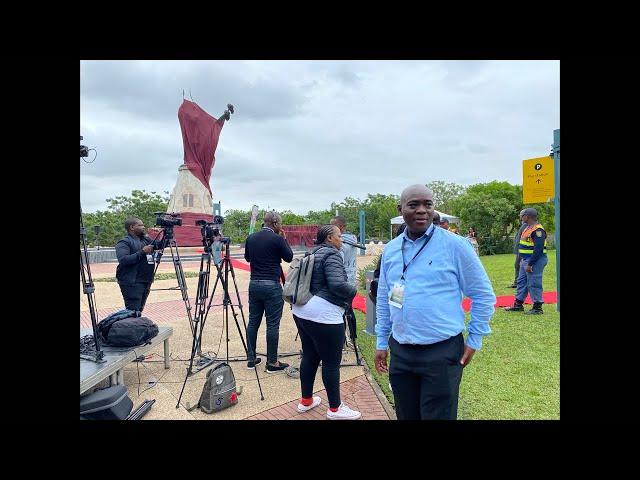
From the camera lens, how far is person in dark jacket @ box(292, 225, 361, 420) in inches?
119

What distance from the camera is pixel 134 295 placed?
463cm

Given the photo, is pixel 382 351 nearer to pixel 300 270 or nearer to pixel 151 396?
pixel 300 270

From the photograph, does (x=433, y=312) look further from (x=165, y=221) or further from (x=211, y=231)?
(x=165, y=221)

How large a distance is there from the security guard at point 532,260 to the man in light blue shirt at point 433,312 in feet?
17.2

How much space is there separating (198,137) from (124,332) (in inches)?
1034

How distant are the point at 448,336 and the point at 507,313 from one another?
5663 mm

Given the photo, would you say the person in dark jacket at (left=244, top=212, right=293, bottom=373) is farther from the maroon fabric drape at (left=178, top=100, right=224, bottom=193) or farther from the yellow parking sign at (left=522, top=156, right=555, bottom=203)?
the maroon fabric drape at (left=178, top=100, right=224, bottom=193)

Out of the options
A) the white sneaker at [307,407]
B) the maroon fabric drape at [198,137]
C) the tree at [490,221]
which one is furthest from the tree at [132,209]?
the white sneaker at [307,407]

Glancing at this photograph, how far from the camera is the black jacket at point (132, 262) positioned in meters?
4.39

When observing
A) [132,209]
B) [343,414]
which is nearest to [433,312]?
[343,414]

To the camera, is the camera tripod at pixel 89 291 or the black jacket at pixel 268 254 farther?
the black jacket at pixel 268 254

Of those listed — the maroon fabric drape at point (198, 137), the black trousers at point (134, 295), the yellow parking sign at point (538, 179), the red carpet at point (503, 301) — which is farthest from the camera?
the maroon fabric drape at point (198, 137)

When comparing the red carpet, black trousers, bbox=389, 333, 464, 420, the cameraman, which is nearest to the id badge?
black trousers, bbox=389, 333, 464, 420

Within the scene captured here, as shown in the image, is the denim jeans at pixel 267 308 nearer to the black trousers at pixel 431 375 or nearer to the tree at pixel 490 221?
the black trousers at pixel 431 375
